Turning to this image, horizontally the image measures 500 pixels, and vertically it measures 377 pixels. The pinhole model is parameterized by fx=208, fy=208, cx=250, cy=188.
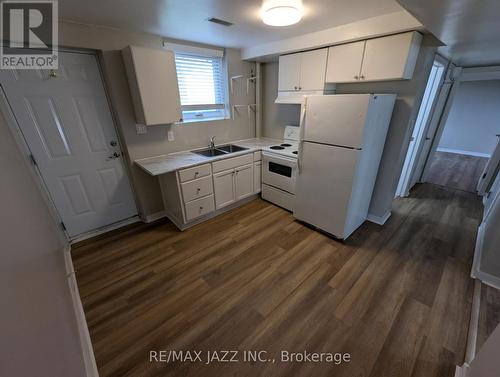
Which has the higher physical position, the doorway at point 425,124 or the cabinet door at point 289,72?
the cabinet door at point 289,72

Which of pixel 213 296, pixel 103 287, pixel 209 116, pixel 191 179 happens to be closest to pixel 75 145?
pixel 191 179

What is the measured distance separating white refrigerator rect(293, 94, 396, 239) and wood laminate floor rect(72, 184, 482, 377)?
0.33m

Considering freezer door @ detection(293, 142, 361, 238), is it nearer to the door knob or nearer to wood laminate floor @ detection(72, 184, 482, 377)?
wood laminate floor @ detection(72, 184, 482, 377)

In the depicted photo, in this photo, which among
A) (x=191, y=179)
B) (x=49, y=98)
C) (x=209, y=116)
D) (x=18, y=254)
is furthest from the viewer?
(x=209, y=116)

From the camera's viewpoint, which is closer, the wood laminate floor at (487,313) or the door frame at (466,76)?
the wood laminate floor at (487,313)

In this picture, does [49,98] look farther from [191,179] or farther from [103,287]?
[103,287]

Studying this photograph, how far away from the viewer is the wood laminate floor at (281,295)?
4.65 feet

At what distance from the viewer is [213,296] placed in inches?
72.8

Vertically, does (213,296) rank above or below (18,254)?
below

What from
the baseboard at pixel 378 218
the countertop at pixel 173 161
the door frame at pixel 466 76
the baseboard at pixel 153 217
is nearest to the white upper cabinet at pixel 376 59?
the countertop at pixel 173 161

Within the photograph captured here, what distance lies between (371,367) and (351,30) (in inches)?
114

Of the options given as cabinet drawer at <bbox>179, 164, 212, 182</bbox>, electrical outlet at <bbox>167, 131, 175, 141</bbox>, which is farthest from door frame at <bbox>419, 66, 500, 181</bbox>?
electrical outlet at <bbox>167, 131, 175, 141</bbox>

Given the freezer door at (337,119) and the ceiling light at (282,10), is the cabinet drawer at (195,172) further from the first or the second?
the ceiling light at (282,10)

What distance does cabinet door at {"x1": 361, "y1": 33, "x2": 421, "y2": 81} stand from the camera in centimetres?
193
